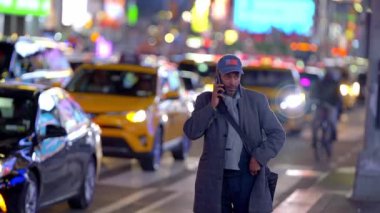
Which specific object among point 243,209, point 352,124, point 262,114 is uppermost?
point 262,114

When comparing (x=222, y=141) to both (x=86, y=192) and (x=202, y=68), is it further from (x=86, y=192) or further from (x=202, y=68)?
(x=202, y=68)

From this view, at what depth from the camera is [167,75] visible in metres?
17.7

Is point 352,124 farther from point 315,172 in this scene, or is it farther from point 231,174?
point 231,174

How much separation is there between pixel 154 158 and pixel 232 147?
8844 millimetres

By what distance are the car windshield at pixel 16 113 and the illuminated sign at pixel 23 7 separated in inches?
673

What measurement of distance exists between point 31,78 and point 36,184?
8.58 metres

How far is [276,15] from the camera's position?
42469 mm

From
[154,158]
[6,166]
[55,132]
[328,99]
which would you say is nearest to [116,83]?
[154,158]

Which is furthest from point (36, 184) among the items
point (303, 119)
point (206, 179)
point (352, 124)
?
point (352, 124)

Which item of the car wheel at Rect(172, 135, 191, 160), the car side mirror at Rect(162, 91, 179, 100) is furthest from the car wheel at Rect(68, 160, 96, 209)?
the car wheel at Rect(172, 135, 191, 160)

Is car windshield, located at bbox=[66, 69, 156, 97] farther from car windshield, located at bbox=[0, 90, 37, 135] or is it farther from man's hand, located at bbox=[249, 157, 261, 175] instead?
man's hand, located at bbox=[249, 157, 261, 175]

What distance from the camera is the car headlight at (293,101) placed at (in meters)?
23.9

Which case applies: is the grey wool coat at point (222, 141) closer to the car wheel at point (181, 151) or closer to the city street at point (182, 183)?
the city street at point (182, 183)

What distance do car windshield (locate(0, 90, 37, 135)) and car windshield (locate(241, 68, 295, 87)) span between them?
13.8 meters
